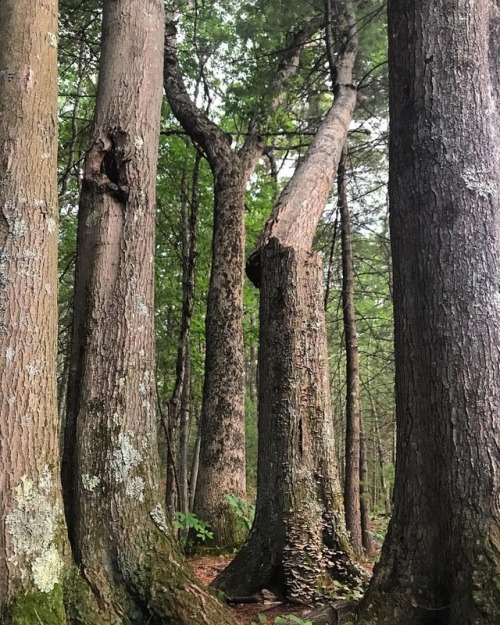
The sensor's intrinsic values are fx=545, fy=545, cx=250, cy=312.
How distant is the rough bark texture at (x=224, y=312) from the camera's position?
6766 mm

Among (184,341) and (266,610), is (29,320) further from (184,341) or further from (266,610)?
(184,341)

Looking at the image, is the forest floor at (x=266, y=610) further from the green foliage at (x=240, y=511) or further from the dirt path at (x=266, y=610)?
the green foliage at (x=240, y=511)

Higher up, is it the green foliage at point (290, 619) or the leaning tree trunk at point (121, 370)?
the leaning tree trunk at point (121, 370)

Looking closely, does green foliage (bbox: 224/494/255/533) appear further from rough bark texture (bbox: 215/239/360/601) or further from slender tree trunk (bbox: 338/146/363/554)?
rough bark texture (bbox: 215/239/360/601)

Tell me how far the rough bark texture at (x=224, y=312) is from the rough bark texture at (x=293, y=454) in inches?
97.7

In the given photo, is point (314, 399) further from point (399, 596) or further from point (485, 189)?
point (485, 189)

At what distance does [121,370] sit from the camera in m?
3.36

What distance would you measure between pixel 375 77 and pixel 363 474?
21.9 feet

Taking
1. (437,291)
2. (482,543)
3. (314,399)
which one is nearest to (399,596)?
(482,543)

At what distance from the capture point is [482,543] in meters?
2.47

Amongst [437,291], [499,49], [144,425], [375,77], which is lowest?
[144,425]

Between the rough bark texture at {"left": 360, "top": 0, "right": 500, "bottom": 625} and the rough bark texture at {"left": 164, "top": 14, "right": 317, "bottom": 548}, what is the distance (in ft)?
13.5

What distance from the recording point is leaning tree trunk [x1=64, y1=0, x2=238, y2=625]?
3033 millimetres

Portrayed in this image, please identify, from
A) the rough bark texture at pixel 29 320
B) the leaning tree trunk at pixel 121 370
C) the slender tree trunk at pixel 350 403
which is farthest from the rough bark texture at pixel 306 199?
the slender tree trunk at pixel 350 403
